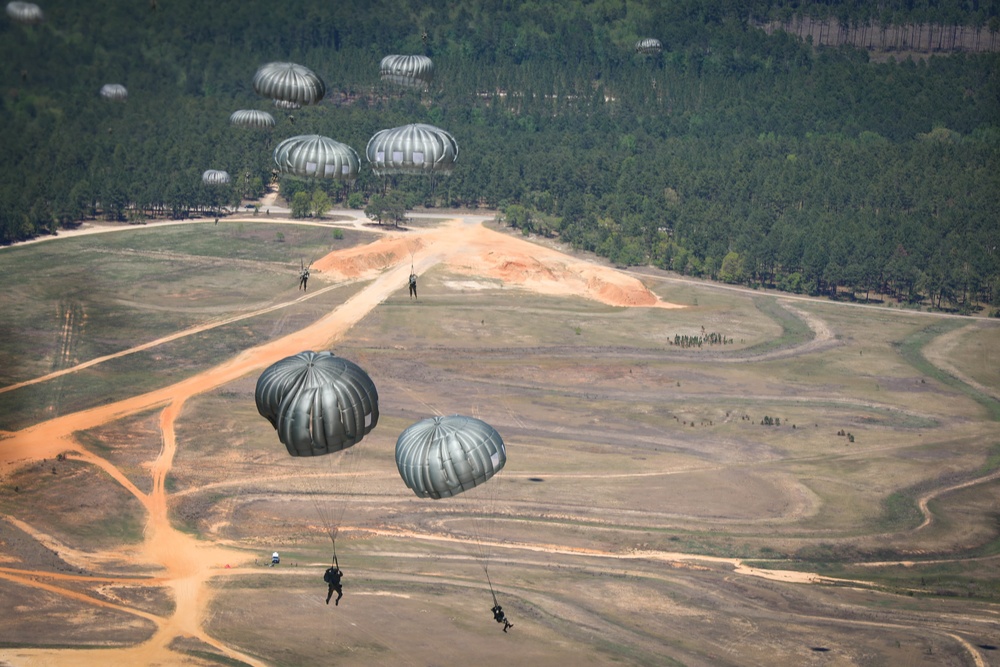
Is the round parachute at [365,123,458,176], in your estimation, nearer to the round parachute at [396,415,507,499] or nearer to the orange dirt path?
the orange dirt path

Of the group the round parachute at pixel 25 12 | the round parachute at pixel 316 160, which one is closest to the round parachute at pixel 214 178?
the round parachute at pixel 25 12

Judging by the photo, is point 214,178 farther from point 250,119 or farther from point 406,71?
point 406,71

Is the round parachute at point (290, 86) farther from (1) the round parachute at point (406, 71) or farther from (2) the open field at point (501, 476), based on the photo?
(1) the round parachute at point (406, 71)

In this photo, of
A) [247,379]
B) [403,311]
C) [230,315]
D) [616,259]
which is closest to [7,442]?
[247,379]

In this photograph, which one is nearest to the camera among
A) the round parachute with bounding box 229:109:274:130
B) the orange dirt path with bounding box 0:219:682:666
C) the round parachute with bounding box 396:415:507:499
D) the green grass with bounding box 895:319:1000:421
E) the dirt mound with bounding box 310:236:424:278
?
the round parachute with bounding box 396:415:507:499

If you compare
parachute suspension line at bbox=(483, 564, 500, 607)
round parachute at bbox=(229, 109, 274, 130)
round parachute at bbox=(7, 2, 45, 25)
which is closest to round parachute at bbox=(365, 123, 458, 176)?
parachute suspension line at bbox=(483, 564, 500, 607)

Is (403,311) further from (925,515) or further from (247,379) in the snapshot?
(925,515)
